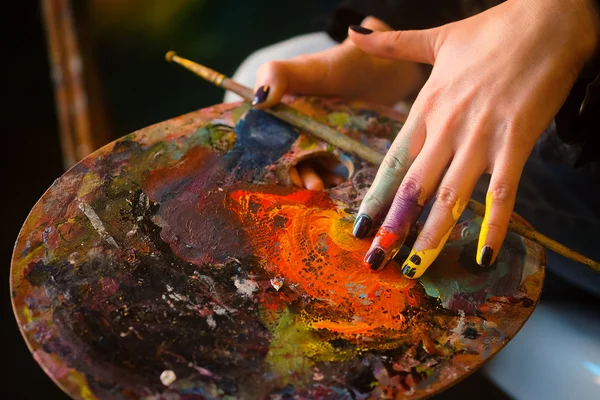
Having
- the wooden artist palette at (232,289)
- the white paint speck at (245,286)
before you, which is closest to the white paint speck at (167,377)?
the wooden artist palette at (232,289)

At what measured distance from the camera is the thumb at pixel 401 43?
765 mm

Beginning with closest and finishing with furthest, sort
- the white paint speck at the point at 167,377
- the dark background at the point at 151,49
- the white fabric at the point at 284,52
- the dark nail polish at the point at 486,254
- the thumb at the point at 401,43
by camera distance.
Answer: the white paint speck at the point at 167,377 < the dark nail polish at the point at 486,254 < the thumb at the point at 401,43 < the white fabric at the point at 284,52 < the dark background at the point at 151,49

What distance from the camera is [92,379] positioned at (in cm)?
51

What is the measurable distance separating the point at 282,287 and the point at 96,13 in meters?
1.32

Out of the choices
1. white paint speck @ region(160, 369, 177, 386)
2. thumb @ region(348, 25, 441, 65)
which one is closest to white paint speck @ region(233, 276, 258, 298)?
white paint speck @ region(160, 369, 177, 386)

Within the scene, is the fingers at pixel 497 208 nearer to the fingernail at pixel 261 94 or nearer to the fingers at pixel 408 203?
the fingers at pixel 408 203

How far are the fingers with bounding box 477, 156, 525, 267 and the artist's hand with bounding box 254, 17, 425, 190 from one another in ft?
0.78

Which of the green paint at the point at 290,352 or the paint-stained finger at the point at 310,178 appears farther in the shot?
the paint-stained finger at the point at 310,178

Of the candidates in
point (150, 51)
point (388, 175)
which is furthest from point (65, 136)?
point (388, 175)

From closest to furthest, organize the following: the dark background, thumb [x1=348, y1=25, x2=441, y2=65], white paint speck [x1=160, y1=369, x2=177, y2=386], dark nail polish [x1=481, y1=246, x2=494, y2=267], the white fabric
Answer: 1. white paint speck [x1=160, y1=369, x2=177, y2=386]
2. dark nail polish [x1=481, y1=246, x2=494, y2=267]
3. thumb [x1=348, y1=25, x2=441, y2=65]
4. the white fabric
5. the dark background

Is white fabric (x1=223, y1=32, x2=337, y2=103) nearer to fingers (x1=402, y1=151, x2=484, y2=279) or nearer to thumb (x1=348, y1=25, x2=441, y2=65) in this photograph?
thumb (x1=348, y1=25, x2=441, y2=65)

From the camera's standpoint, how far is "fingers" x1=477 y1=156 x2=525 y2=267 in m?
0.63

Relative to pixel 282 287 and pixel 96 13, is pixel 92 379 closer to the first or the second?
pixel 282 287

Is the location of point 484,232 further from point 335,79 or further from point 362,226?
point 335,79
